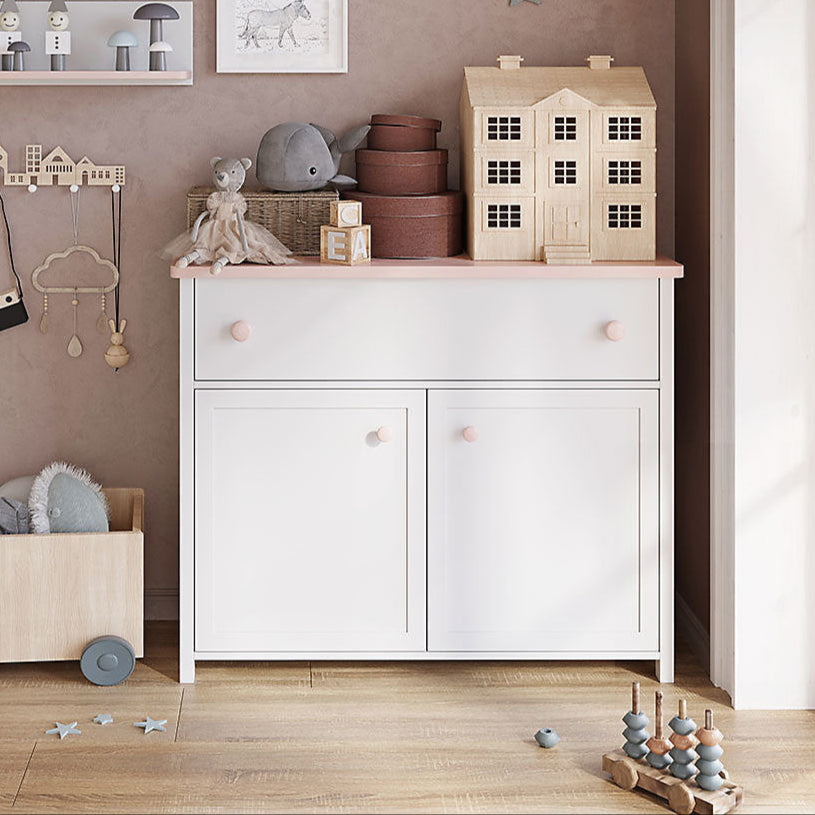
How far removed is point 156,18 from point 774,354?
1589 mm

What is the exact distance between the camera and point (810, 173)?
2.56 meters

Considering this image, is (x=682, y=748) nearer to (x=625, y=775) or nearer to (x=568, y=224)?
(x=625, y=775)

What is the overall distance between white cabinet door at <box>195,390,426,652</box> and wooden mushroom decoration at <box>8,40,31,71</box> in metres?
0.92

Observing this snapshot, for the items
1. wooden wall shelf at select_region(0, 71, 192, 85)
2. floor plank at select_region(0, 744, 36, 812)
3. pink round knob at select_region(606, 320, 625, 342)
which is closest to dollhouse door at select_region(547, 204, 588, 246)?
pink round knob at select_region(606, 320, 625, 342)

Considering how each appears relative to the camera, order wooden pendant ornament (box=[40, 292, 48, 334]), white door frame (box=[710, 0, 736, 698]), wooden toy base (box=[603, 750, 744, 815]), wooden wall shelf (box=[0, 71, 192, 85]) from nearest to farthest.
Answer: wooden toy base (box=[603, 750, 744, 815]) → white door frame (box=[710, 0, 736, 698]) → wooden wall shelf (box=[0, 71, 192, 85]) → wooden pendant ornament (box=[40, 292, 48, 334])

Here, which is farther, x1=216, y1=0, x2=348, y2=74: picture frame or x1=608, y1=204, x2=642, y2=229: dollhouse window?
x1=216, y1=0, x2=348, y2=74: picture frame

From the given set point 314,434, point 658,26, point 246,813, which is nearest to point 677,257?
point 658,26

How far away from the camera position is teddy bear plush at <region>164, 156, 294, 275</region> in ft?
8.86

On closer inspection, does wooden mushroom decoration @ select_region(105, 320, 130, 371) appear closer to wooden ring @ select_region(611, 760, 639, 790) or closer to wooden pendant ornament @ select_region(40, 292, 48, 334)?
wooden pendant ornament @ select_region(40, 292, 48, 334)

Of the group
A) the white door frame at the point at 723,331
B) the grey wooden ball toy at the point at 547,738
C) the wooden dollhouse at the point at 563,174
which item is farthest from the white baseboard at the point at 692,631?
the wooden dollhouse at the point at 563,174

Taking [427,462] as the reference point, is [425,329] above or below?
above

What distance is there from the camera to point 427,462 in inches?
108

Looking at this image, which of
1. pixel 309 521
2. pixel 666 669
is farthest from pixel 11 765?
pixel 666 669

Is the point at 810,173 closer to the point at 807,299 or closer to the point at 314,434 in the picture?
the point at 807,299
